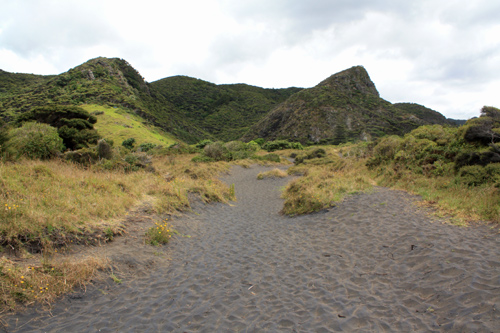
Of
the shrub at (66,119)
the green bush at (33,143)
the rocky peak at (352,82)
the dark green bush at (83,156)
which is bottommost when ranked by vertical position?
the dark green bush at (83,156)

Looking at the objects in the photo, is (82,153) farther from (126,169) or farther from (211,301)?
(211,301)

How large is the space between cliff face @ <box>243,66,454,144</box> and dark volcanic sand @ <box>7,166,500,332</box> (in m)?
54.5

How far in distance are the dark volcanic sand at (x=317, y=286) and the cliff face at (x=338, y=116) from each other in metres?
54.5

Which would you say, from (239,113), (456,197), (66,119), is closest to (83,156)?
(66,119)

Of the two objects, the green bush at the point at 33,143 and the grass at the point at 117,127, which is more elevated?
the grass at the point at 117,127

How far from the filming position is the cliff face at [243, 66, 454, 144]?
61.2m

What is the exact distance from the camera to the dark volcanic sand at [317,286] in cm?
351

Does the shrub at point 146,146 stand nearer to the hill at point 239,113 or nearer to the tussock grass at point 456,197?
the hill at point 239,113

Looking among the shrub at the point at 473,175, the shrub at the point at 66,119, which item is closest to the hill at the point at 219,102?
the shrub at the point at 66,119

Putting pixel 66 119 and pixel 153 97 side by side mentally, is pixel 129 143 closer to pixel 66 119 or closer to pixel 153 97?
pixel 66 119

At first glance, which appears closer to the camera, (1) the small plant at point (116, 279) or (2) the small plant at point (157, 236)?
(1) the small plant at point (116, 279)

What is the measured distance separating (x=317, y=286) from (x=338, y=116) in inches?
2578

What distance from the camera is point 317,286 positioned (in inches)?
187

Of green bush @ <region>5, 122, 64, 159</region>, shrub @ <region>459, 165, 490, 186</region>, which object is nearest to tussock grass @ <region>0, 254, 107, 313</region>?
green bush @ <region>5, 122, 64, 159</region>
